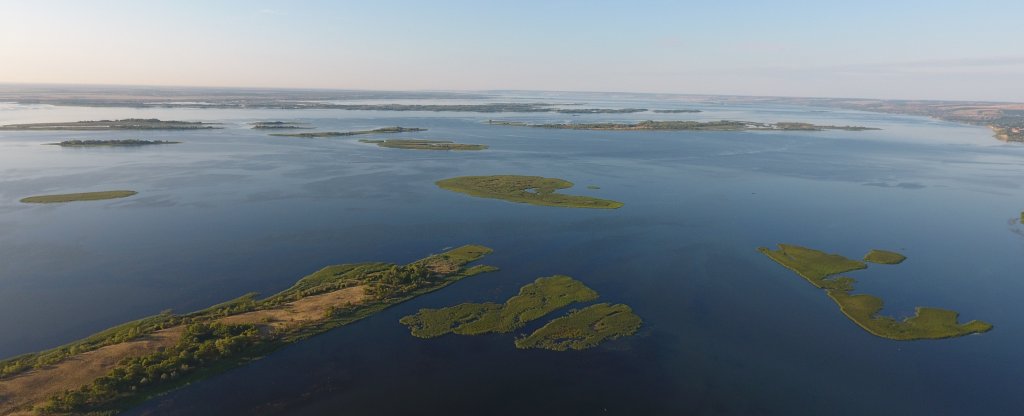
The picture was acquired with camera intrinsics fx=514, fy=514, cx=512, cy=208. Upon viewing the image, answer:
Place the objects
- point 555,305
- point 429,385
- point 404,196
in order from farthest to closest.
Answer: point 404,196 → point 555,305 → point 429,385

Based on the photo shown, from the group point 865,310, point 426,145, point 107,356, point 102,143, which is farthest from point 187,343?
point 102,143

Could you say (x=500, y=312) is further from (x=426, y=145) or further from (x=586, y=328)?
(x=426, y=145)

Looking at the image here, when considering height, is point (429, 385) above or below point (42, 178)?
below

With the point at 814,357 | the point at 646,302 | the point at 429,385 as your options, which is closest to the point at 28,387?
the point at 429,385

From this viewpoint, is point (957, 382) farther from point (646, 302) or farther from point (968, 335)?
point (646, 302)

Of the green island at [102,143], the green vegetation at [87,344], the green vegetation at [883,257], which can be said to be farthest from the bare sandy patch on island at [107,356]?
the green island at [102,143]

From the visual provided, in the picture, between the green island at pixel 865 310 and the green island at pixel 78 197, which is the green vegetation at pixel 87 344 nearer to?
the green island at pixel 78 197
